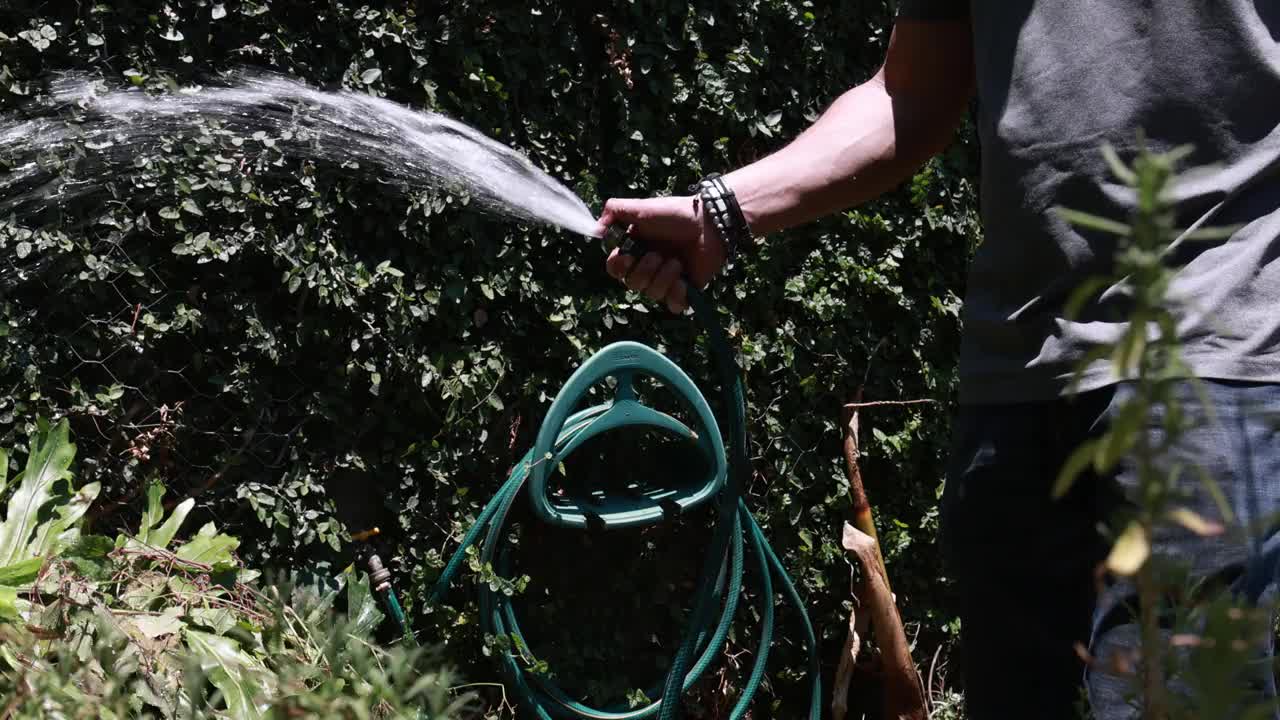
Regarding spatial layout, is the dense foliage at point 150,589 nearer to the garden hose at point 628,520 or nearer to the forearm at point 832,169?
the garden hose at point 628,520

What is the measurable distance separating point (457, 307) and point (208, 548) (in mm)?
869

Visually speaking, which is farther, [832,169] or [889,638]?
[889,638]

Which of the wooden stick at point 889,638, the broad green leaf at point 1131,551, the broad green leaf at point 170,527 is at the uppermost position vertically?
the broad green leaf at point 1131,551

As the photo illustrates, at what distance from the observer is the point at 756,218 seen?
1902mm

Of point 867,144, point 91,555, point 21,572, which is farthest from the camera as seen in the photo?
point 91,555

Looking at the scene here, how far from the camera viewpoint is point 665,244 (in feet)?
6.58

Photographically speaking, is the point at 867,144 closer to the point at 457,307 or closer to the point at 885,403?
the point at 457,307

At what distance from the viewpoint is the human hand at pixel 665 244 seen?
1959 mm

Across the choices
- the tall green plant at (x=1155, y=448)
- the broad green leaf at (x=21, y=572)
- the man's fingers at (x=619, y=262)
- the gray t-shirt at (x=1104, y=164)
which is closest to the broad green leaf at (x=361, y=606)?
the broad green leaf at (x=21, y=572)

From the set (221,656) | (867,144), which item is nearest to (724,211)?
(867,144)

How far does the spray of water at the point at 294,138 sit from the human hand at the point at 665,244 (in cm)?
33

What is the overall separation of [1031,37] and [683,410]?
210 centimetres

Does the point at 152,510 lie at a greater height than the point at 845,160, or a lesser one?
lesser

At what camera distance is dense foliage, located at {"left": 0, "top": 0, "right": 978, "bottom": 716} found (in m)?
2.67
